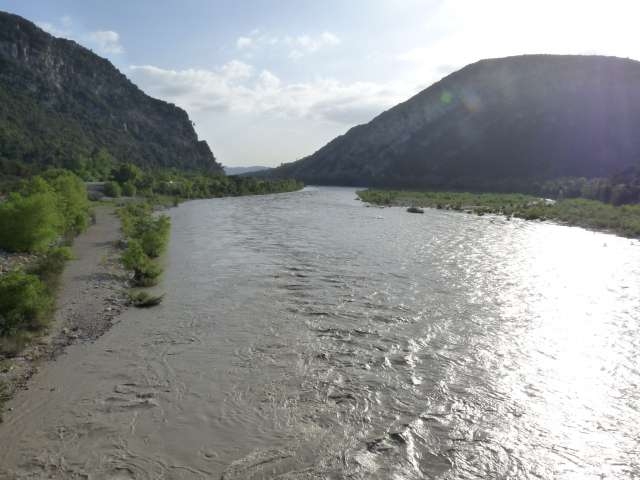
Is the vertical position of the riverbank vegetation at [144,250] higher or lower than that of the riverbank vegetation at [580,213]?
higher

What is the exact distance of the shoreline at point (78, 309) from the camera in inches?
473

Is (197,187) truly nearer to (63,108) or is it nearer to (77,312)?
(63,108)

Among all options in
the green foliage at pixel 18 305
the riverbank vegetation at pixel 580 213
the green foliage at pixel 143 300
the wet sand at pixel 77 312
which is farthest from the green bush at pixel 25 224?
the riverbank vegetation at pixel 580 213

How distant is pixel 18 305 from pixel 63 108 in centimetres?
15651

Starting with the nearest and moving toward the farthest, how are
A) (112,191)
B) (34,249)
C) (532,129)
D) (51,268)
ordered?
(51,268) → (34,249) → (112,191) → (532,129)

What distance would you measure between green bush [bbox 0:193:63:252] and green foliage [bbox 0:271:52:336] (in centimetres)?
1218

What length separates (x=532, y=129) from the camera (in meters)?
165

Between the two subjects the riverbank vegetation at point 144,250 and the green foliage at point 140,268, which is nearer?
the green foliage at point 140,268

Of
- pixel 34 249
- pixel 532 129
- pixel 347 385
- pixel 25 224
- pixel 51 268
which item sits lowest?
pixel 347 385

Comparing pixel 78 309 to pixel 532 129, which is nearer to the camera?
pixel 78 309

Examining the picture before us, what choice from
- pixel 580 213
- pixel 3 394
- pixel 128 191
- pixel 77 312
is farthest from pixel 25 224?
pixel 580 213

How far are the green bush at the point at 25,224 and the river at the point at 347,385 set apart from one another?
28.0 ft

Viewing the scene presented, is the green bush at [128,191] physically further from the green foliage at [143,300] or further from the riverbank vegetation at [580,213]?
the green foliage at [143,300]

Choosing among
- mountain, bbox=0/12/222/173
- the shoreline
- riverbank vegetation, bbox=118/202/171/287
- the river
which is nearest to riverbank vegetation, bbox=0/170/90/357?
the shoreline
